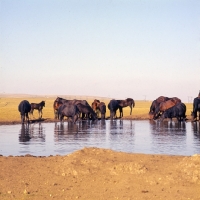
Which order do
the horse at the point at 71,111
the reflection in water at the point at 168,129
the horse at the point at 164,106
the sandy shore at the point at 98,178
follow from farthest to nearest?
the horse at the point at 164,106 < the horse at the point at 71,111 < the reflection in water at the point at 168,129 < the sandy shore at the point at 98,178

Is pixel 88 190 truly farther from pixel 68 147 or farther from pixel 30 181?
pixel 68 147

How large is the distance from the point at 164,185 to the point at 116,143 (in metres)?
9.58

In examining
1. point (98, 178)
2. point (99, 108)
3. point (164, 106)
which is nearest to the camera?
point (98, 178)

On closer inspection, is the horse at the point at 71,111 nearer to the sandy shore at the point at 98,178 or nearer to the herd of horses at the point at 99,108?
the herd of horses at the point at 99,108

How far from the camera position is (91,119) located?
36.8 meters

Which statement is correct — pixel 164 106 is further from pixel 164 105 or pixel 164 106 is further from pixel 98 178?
pixel 98 178

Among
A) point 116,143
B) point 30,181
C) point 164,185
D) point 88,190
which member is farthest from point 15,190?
point 116,143

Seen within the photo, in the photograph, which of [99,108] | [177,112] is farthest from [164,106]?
[99,108]

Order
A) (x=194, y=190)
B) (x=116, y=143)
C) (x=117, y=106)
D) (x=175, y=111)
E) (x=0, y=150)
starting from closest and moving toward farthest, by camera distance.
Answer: (x=194, y=190) → (x=0, y=150) → (x=116, y=143) → (x=175, y=111) → (x=117, y=106)

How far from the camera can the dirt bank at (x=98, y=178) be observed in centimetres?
841

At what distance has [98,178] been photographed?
965 centimetres

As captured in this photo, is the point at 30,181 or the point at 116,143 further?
the point at 116,143

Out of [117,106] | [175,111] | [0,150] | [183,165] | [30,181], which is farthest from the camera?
[117,106]

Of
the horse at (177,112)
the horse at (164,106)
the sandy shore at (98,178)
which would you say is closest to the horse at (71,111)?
the horse at (177,112)
